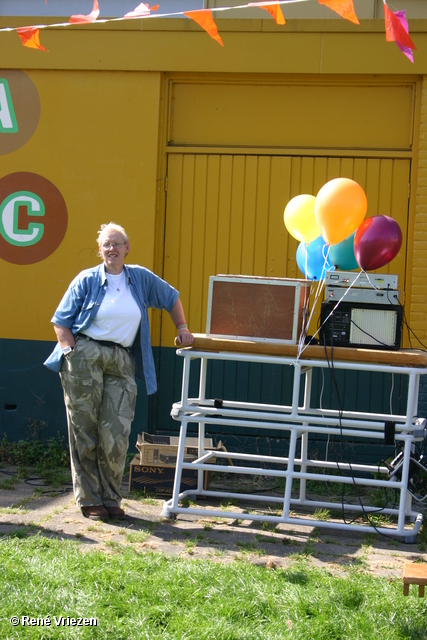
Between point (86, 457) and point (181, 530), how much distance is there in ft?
2.63

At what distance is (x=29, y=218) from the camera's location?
296 inches

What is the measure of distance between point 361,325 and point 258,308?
27.5 inches

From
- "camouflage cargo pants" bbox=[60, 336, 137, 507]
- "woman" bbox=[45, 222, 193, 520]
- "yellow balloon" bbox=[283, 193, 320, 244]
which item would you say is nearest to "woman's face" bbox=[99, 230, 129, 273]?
"woman" bbox=[45, 222, 193, 520]

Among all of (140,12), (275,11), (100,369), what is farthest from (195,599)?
(140,12)

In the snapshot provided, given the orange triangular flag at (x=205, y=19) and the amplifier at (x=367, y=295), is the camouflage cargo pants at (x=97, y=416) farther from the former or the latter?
the orange triangular flag at (x=205, y=19)

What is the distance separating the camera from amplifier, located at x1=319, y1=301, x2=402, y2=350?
503 centimetres

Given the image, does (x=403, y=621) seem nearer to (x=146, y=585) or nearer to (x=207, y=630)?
(x=207, y=630)

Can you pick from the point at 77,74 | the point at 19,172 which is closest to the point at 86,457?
the point at 19,172

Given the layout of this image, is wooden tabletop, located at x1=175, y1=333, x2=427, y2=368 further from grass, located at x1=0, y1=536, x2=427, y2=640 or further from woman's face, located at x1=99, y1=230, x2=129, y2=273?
grass, located at x1=0, y1=536, x2=427, y2=640

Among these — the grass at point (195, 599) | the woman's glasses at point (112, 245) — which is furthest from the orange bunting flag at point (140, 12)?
the grass at point (195, 599)

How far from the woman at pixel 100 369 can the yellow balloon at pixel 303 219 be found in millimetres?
1138

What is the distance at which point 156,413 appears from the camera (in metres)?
7.47

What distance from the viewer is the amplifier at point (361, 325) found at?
5027mm

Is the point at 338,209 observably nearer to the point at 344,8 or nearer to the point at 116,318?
the point at 344,8
